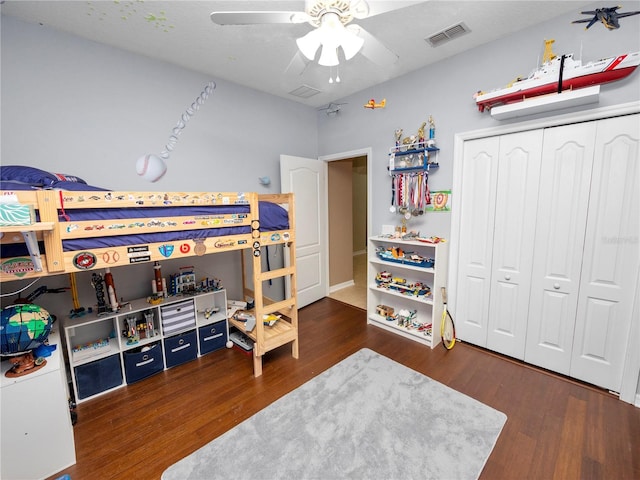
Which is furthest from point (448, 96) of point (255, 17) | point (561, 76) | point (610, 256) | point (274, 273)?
point (274, 273)

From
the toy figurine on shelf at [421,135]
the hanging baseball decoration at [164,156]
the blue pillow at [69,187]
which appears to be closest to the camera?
the blue pillow at [69,187]

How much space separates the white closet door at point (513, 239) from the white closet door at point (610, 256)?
36cm

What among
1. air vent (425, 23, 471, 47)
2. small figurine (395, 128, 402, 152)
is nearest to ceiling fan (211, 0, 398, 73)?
air vent (425, 23, 471, 47)

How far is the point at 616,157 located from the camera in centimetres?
195

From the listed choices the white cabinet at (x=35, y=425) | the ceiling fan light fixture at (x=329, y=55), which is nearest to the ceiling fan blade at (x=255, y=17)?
the ceiling fan light fixture at (x=329, y=55)

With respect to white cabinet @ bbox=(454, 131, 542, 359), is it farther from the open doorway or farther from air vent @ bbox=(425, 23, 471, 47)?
the open doorway

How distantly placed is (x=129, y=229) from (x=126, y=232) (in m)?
0.02

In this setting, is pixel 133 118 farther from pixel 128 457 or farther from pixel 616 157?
pixel 616 157

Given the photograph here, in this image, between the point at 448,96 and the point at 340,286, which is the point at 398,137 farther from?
the point at 340,286

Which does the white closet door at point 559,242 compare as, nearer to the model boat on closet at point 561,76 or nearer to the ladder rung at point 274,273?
the model boat on closet at point 561,76

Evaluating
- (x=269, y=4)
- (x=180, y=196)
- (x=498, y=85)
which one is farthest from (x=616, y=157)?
(x=180, y=196)

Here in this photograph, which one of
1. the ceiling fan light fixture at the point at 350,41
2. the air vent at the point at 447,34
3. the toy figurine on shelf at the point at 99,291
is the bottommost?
the toy figurine on shelf at the point at 99,291

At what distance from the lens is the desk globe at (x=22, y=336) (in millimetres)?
1472

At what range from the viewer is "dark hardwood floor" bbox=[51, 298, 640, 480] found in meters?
1.58
